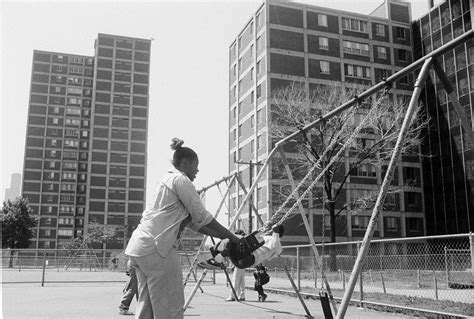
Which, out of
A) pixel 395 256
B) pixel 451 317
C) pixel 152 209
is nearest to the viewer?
pixel 152 209

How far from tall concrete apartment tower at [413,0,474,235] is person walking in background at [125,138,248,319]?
148ft

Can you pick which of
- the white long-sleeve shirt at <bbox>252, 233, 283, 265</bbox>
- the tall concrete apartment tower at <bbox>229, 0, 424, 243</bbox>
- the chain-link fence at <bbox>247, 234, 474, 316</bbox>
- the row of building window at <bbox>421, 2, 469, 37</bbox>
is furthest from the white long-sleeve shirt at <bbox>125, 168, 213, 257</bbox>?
the row of building window at <bbox>421, 2, 469, 37</bbox>

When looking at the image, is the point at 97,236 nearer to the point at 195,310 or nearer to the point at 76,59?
the point at 76,59

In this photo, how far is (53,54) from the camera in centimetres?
10344

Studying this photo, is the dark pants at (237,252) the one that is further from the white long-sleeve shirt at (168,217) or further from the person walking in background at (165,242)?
the white long-sleeve shirt at (168,217)

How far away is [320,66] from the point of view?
51344mm

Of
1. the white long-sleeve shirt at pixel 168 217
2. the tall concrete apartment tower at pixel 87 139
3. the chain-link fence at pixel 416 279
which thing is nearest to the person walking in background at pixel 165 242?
the white long-sleeve shirt at pixel 168 217

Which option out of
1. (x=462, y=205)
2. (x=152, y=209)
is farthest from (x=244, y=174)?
(x=152, y=209)

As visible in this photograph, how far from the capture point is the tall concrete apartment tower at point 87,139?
9281 centimetres

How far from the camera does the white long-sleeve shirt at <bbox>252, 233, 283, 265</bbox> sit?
14.4ft

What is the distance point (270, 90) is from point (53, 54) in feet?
236

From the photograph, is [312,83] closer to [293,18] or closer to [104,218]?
[293,18]

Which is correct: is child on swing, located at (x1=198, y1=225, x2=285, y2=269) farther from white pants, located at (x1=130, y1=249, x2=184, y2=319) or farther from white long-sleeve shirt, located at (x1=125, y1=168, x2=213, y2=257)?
white pants, located at (x1=130, y1=249, x2=184, y2=319)

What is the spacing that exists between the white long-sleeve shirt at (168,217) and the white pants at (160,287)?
7 centimetres
